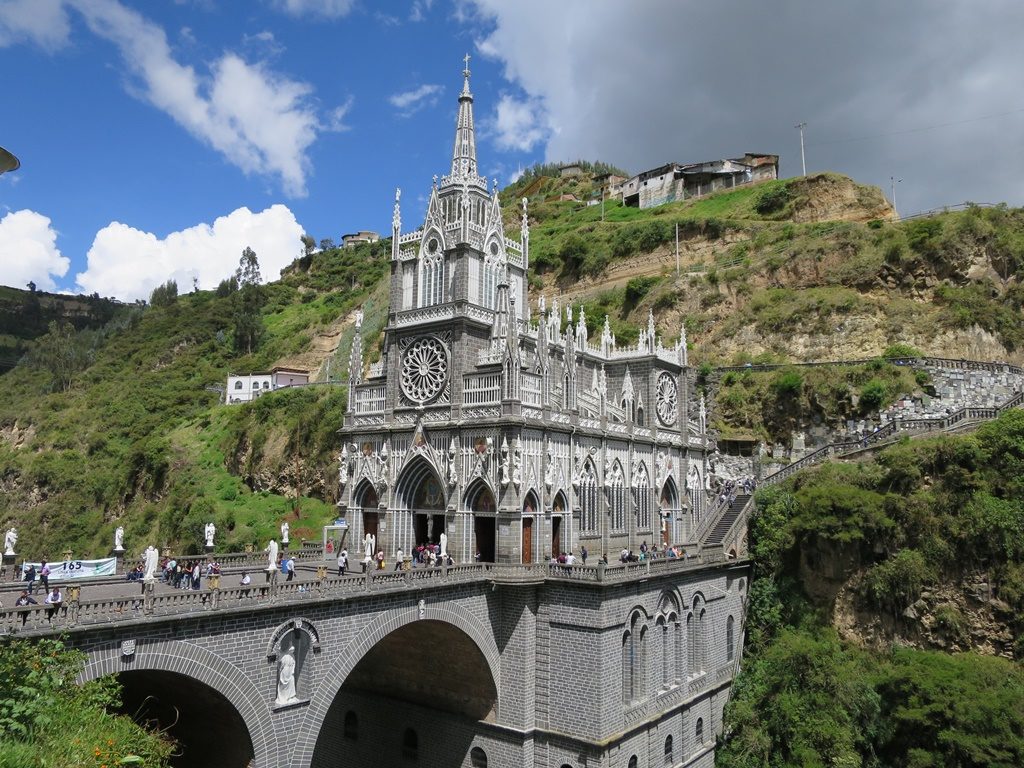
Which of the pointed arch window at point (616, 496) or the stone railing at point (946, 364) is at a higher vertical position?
the stone railing at point (946, 364)

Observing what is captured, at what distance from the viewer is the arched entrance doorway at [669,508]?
141 ft

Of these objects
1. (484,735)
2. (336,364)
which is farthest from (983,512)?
(336,364)

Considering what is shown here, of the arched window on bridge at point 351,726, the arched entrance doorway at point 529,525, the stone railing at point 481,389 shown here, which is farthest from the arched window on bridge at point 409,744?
the stone railing at point 481,389

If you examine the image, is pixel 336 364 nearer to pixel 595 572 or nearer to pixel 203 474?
pixel 203 474

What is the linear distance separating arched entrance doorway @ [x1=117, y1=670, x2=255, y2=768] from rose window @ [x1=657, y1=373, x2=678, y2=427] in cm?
2875

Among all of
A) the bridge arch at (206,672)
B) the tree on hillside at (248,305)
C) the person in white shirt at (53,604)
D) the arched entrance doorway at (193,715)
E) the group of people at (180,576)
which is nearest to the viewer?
the person in white shirt at (53,604)

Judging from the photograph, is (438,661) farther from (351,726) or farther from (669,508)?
(669,508)

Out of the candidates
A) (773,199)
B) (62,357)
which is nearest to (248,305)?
(62,357)

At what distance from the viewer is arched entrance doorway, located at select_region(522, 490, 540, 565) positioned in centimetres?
3098

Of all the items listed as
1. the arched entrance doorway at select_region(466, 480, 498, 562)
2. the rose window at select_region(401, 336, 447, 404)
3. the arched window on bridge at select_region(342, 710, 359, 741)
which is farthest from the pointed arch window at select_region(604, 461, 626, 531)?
the arched window on bridge at select_region(342, 710, 359, 741)

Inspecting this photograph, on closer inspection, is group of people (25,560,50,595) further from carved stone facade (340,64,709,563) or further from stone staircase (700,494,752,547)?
stone staircase (700,494,752,547)

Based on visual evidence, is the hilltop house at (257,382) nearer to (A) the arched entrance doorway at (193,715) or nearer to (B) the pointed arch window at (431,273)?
(B) the pointed arch window at (431,273)

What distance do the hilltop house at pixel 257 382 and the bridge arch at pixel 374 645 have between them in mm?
59665

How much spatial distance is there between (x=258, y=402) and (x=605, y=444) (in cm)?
4279
